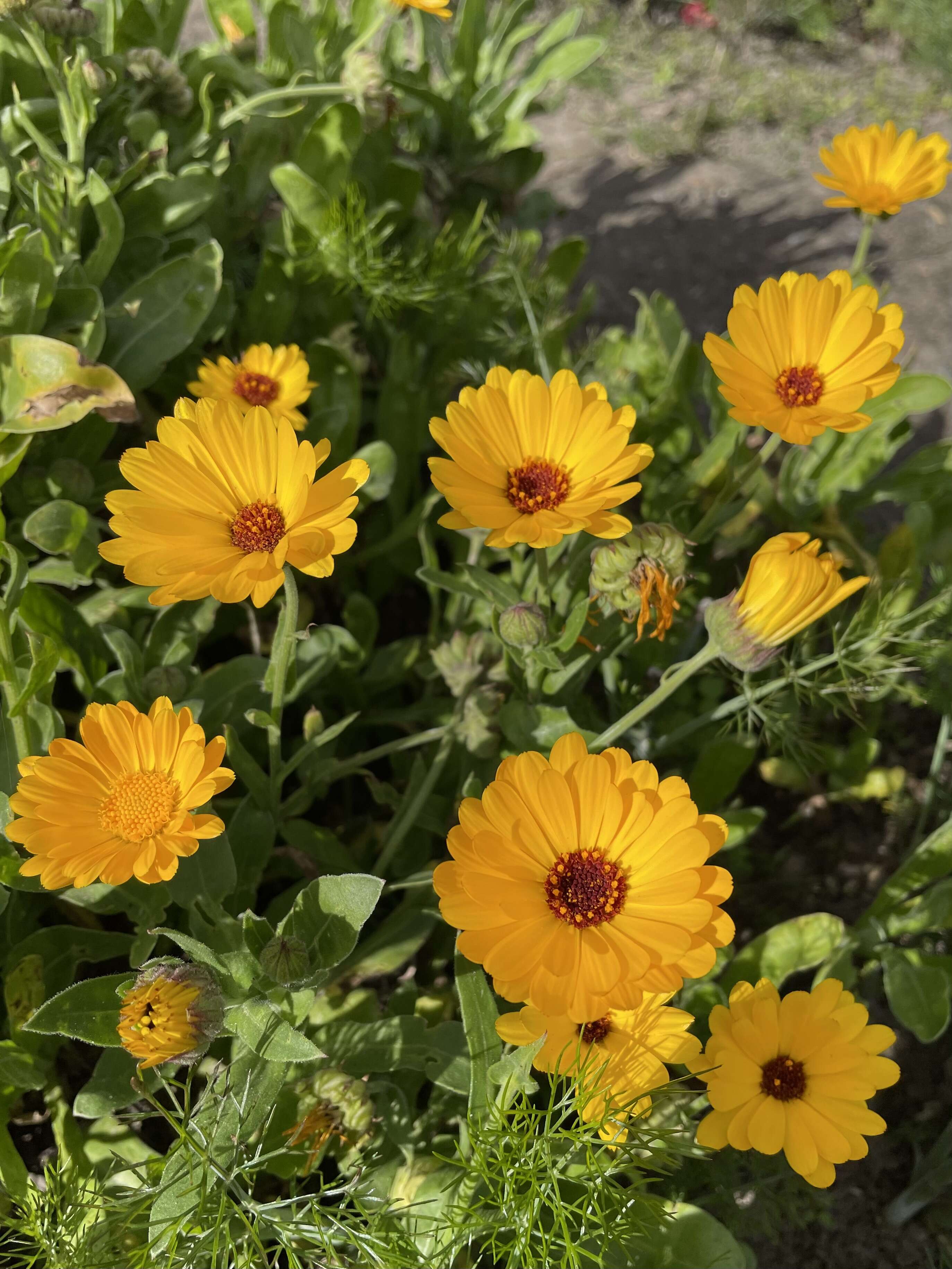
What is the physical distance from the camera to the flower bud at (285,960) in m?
1.04

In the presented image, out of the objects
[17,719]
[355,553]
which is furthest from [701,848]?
[355,553]

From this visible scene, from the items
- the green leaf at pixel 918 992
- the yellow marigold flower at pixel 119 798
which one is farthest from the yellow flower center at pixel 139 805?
the green leaf at pixel 918 992

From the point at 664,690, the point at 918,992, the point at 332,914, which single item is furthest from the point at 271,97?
the point at 918,992

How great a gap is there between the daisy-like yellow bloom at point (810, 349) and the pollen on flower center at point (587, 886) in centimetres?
55

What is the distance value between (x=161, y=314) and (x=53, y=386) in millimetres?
296

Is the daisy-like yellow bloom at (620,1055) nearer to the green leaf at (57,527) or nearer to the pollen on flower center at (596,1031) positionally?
the pollen on flower center at (596,1031)

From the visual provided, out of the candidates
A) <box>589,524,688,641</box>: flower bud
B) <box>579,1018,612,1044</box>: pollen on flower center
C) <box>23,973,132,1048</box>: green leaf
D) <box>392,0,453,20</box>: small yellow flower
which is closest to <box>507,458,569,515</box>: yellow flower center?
<box>589,524,688,641</box>: flower bud

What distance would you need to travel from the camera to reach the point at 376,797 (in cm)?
146

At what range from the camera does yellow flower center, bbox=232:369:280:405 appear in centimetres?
156

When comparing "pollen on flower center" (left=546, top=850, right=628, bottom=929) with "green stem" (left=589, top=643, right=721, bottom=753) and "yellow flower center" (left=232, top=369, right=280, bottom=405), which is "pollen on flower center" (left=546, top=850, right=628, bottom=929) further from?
"yellow flower center" (left=232, top=369, right=280, bottom=405)

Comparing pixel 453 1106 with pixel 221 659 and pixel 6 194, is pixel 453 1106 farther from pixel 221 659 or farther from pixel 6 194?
pixel 6 194

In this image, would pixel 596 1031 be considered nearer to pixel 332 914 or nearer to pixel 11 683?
pixel 332 914

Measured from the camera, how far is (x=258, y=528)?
1.05 m

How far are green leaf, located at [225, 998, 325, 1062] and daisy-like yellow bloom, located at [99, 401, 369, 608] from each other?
0.46 metres
